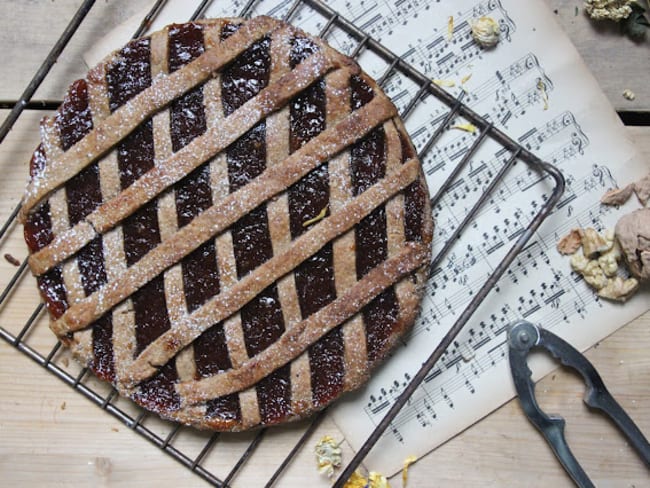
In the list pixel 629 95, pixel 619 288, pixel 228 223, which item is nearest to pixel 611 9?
pixel 629 95

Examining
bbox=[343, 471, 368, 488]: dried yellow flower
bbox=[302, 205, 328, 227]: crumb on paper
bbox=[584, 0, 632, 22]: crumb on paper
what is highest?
bbox=[584, 0, 632, 22]: crumb on paper

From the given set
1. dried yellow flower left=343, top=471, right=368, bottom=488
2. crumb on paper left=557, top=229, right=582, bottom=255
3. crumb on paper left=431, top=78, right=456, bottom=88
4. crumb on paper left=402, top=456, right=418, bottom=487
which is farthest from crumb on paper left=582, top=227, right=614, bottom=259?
dried yellow flower left=343, top=471, right=368, bottom=488

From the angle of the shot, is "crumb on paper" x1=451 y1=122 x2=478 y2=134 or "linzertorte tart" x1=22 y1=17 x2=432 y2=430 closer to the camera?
"linzertorte tart" x1=22 y1=17 x2=432 y2=430

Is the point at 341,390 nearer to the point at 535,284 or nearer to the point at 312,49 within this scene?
the point at 535,284

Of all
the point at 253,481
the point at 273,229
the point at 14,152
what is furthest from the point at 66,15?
the point at 253,481

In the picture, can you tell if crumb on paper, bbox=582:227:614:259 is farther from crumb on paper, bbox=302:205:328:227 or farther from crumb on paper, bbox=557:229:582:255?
crumb on paper, bbox=302:205:328:227

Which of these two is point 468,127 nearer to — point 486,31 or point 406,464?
point 486,31

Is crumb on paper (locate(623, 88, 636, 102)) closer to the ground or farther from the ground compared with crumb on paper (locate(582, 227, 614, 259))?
farther from the ground
